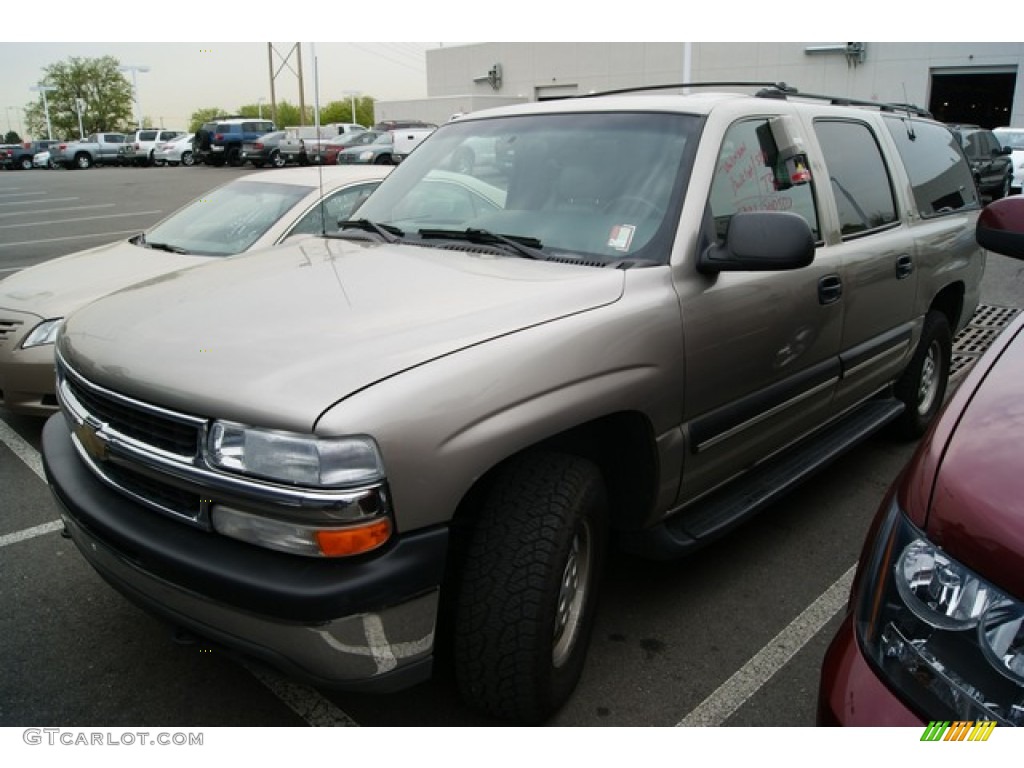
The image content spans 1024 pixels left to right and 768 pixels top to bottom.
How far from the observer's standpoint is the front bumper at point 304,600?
1.97 metres

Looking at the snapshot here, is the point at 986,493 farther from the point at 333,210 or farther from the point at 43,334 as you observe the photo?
the point at 333,210

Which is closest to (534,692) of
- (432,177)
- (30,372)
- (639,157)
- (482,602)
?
(482,602)

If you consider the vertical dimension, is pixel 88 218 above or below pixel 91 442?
below

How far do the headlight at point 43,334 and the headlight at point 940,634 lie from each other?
173 inches

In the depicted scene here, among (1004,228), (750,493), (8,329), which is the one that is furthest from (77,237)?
(1004,228)

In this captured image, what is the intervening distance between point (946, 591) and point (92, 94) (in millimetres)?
86699

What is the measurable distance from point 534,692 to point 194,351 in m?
1.29

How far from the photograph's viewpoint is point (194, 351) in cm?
222

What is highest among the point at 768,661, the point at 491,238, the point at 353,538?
the point at 491,238

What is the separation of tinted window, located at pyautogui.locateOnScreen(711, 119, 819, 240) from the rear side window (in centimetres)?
135

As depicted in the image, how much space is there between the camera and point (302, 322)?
7.67 feet

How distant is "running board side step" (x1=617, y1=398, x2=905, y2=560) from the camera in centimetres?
292

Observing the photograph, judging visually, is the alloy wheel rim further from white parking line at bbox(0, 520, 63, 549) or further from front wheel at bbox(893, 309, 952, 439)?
front wheel at bbox(893, 309, 952, 439)

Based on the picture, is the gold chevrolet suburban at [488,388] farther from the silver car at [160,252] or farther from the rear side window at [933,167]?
the silver car at [160,252]
